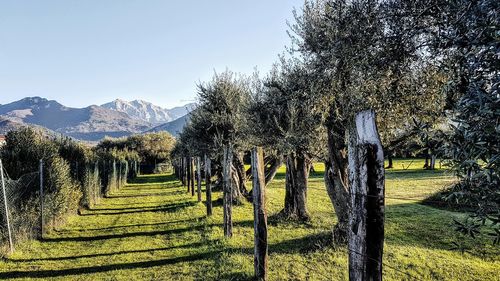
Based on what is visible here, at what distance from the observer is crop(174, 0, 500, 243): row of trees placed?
3.19 meters

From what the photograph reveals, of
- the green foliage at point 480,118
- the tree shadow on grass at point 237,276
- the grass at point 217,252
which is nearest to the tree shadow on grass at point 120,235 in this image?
the grass at point 217,252

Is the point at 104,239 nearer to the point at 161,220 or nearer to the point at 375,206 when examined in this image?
the point at 161,220

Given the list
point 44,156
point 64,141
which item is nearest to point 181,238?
point 44,156

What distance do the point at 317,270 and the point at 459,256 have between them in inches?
191

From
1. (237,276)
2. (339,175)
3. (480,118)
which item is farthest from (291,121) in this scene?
(480,118)

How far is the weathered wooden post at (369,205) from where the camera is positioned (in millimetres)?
3600

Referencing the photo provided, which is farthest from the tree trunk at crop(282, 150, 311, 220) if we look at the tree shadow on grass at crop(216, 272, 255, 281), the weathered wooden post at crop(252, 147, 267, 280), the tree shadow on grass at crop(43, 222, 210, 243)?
the tree shadow on grass at crop(216, 272, 255, 281)

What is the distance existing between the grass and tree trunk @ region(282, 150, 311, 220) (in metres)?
0.80

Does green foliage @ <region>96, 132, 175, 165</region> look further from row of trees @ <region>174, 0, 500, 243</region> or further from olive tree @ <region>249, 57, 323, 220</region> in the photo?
row of trees @ <region>174, 0, 500, 243</region>

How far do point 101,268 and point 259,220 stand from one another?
4.64 metres

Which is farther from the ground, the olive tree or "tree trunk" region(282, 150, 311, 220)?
the olive tree

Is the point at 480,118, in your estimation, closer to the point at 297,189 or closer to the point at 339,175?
the point at 339,175

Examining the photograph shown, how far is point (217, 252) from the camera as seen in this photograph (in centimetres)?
998

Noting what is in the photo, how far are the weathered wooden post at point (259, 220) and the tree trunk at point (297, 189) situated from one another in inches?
262
